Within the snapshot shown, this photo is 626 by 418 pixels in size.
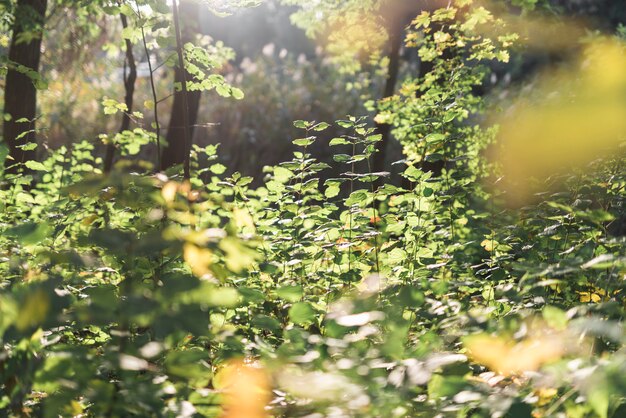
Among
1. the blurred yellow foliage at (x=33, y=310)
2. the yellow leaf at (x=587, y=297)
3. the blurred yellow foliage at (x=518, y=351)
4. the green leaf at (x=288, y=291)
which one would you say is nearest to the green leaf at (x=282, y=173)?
the green leaf at (x=288, y=291)

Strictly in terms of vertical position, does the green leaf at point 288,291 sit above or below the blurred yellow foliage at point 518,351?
above

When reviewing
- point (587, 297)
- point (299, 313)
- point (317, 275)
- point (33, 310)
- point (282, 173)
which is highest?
point (282, 173)

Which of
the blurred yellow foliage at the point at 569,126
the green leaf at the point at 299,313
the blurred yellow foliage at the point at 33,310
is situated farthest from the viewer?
the blurred yellow foliage at the point at 569,126

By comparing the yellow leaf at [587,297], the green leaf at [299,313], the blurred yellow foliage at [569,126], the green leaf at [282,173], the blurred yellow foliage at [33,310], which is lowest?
the blurred yellow foliage at [33,310]

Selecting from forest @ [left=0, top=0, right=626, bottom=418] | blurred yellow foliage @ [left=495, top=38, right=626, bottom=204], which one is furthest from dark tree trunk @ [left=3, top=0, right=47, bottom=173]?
blurred yellow foliage @ [left=495, top=38, right=626, bottom=204]

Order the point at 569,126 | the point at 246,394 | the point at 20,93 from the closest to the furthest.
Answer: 1. the point at 246,394
2. the point at 20,93
3. the point at 569,126

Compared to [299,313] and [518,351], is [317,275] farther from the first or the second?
[518,351]

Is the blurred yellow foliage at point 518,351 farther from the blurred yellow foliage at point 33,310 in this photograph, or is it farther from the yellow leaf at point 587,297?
the yellow leaf at point 587,297

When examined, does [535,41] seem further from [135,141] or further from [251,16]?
[251,16]

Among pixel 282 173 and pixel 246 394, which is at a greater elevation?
pixel 282 173

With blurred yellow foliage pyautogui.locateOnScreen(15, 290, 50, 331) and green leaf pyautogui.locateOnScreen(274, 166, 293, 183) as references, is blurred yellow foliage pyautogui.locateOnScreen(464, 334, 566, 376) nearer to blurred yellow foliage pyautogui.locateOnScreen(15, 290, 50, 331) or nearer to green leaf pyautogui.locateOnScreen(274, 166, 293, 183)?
blurred yellow foliage pyautogui.locateOnScreen(15, 290, 50, 331)

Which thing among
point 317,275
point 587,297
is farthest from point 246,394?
point 587,297

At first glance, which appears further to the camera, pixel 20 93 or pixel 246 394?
pixel 20 93

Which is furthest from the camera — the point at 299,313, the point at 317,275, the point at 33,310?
the point at 317,275
